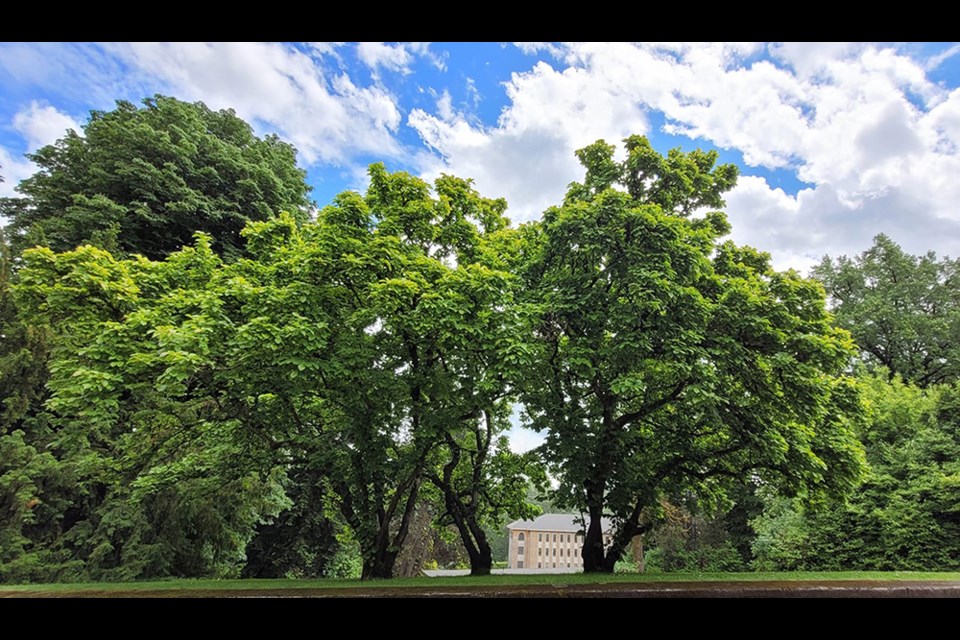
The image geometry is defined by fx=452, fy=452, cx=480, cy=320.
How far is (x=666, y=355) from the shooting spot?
841 cm

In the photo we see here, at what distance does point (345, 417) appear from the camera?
9.55 metres

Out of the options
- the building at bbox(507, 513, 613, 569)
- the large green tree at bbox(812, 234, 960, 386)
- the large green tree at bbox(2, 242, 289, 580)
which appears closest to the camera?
the large green tree at bbox(2, 242, 289, 580)

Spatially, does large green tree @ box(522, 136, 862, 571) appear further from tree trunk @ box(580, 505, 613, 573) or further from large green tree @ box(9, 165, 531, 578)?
large green tree @ box(9, 165, 531, 578)

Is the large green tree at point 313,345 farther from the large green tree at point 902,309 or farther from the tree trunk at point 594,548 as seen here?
the large green tree at point 902,309

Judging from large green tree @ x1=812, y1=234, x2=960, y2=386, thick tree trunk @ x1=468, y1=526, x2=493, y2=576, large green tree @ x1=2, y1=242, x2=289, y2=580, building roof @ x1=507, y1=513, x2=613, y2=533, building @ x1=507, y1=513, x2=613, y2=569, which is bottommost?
building @ x1=507, y1=513, x2=613, y2=569

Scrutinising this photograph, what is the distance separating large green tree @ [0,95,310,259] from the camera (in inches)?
622

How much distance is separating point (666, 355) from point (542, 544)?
194 feet

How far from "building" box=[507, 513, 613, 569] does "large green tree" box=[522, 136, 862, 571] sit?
5232cm

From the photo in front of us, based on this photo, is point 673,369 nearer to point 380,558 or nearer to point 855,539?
point 380,558

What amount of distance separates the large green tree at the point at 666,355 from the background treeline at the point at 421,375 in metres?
0.05

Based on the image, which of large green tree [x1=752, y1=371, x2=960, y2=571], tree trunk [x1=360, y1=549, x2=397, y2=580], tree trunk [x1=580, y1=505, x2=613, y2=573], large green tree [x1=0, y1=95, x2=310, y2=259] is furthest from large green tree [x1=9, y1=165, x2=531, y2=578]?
large green tree [x1=752, y1=371, x2=960, y2=571]
